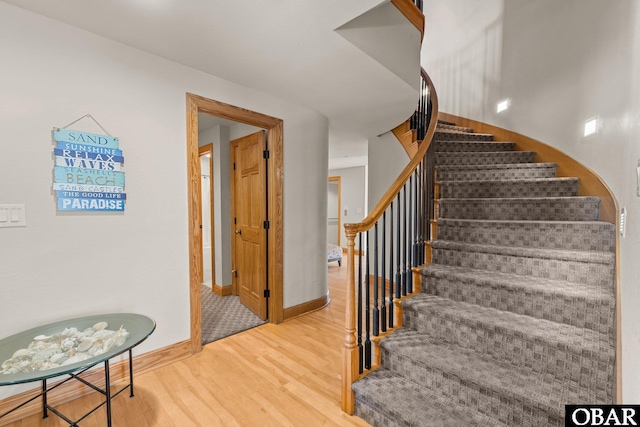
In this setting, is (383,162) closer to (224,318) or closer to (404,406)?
(224,318)

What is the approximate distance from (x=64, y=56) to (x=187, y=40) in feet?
2.36

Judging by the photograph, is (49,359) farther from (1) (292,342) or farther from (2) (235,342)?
(1) (292,342)

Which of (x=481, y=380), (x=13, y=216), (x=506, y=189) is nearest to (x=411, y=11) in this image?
(x=506, y=189)

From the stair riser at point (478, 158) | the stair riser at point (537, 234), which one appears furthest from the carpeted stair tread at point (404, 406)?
the stair riser at point (478, 158)

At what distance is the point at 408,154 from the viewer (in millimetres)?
3631

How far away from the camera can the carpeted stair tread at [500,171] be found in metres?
2.70

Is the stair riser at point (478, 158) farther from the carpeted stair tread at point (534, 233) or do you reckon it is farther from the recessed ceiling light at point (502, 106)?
the carpeted stair tread at point (534, 233)

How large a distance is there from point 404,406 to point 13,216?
2363mm

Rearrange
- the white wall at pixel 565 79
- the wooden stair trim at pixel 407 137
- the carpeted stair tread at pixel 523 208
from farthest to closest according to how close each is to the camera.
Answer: the wooden stair trim at pixel 407 137
the carpeted stair tread at pixel 523 208
the white wall at pixel 565 79

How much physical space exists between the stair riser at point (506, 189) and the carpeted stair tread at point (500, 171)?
0.22 meters

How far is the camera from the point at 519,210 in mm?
2217

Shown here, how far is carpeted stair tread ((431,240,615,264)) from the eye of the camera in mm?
1604

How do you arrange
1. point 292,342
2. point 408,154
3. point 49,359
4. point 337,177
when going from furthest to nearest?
point 337,177
point 408,154
point 292,342
point 49,359

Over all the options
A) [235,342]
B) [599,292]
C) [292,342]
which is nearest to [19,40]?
[235,342]
